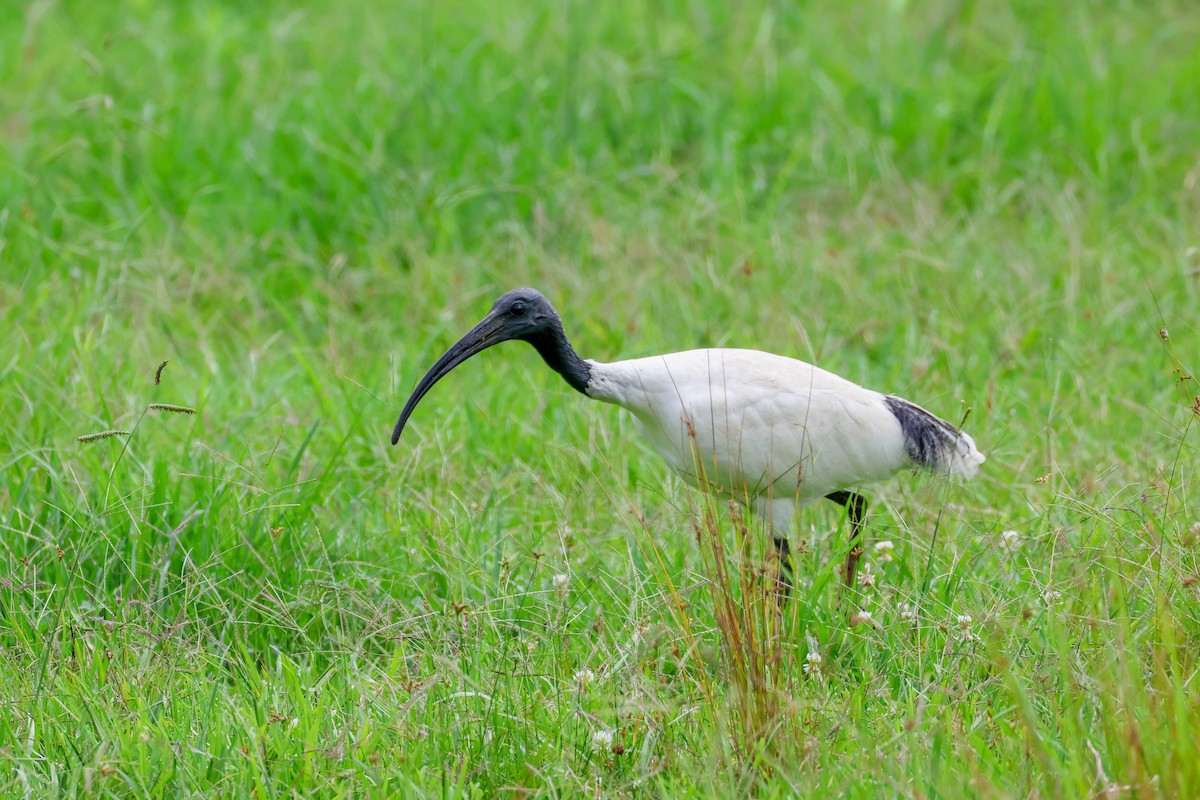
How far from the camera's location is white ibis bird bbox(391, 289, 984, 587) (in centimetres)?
450

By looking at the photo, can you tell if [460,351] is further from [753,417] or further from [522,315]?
[753,417]

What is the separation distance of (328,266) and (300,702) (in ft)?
12.5

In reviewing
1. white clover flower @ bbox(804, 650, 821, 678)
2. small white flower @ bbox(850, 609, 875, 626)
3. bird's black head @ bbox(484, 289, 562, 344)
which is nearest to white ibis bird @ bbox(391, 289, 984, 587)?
bird's black head @ bbox(484, 289, 562, 344)

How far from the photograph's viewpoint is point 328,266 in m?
7.05

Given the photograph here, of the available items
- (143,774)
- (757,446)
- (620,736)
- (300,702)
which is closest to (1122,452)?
(757,446)

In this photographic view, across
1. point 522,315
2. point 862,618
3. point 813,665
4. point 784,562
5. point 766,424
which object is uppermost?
point 522,315

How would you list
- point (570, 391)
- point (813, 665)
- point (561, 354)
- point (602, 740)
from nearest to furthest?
1. point (602, 740)
2. point (813, 665)
3. point (561, 354)
4. point (570, 391)

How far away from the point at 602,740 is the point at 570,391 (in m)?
2.63

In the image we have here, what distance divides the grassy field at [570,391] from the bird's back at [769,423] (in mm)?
234

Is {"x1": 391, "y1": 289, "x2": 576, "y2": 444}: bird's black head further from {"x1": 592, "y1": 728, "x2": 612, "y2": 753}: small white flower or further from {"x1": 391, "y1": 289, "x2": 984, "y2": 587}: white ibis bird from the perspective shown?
{"x1": 592, "y1": 728, "x2": 612, "y2": 753}: small white flower

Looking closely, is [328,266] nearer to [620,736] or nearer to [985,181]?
[985,181]

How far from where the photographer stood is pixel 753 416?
14.8 ft

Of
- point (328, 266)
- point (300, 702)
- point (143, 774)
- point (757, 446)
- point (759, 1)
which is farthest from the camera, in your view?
point (759, 1)

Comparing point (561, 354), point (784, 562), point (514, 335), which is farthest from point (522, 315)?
point (784, 562)
